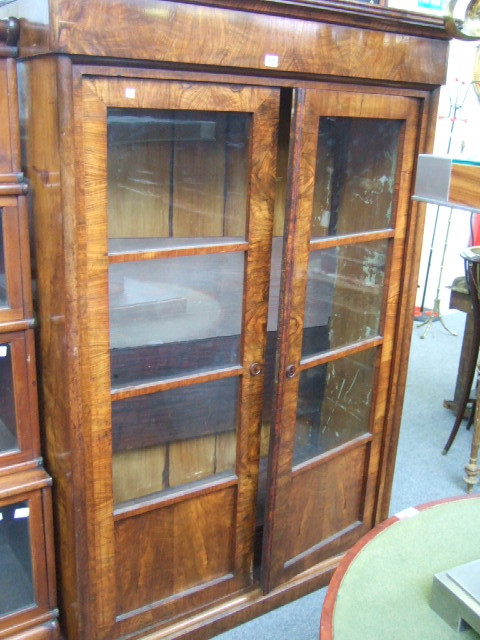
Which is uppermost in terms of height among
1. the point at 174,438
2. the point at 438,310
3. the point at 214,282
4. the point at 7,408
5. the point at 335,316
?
the point at 214,282

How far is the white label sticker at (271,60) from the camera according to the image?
1.48 meters

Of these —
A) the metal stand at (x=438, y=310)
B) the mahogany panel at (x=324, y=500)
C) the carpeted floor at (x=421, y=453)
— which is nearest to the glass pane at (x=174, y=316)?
the mahogany panel at (x=324, y=500)

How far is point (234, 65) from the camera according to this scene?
143 centimetres

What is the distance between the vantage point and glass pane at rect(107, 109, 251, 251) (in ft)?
4.79

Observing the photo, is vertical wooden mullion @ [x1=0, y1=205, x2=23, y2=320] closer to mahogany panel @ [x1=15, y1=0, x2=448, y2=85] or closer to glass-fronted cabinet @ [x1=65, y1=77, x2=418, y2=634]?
glass-fronted cabinet @ [x1=65, y1=77, x2=418, y2=634]

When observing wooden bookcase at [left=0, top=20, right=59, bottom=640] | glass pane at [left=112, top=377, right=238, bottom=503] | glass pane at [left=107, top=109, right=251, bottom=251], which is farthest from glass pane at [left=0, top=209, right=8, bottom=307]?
glass pane at [left=112, top=377, right=238, bottom=503]

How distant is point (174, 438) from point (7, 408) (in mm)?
421

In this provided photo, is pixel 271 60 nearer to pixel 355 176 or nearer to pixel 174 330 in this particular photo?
pixel 355 176

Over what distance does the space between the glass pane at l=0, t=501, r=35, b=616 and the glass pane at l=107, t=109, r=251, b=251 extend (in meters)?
0.69

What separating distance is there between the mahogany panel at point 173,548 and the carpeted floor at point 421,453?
218mm

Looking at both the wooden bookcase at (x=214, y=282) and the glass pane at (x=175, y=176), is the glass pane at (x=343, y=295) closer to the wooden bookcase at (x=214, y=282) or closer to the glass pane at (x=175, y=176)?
the wooden bookcase at (x=214, y=282)

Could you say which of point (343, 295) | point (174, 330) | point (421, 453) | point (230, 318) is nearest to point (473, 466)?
point (421, 453)

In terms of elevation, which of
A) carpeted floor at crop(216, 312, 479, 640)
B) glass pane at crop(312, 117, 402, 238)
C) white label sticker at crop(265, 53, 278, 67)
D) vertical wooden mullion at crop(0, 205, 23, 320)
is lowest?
carpeted floor at crop(216, 312, 479, 640)

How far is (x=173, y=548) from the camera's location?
5.80 feet
